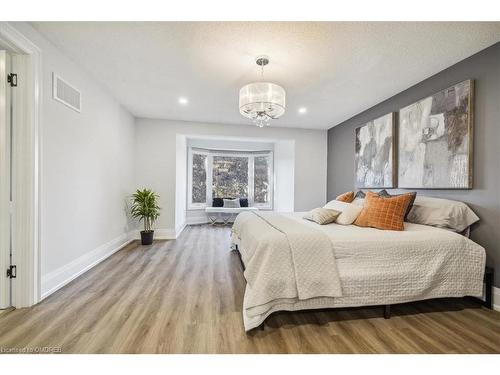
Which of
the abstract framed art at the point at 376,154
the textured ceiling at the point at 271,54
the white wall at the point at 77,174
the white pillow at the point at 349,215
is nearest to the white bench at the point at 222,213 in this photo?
the white wall at the point at 77,174

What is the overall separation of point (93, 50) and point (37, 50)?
1.45ft

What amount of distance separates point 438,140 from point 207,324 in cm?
303

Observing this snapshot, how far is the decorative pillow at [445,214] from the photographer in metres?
2.13

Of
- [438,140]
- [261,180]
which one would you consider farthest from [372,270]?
[261,180]

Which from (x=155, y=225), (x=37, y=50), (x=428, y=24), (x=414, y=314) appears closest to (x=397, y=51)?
(x=428, y=24)

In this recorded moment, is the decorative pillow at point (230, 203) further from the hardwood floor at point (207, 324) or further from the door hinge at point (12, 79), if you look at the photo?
the door hinge at point (12, 79)

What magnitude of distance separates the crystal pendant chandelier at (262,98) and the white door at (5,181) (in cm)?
206

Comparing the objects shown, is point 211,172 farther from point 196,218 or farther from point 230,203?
point 196,218

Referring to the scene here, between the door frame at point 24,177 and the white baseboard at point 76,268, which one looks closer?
the door frame at point 24,177

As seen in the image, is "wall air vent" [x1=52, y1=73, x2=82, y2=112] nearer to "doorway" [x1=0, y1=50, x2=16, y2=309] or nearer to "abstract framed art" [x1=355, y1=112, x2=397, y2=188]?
"doorway" [x1=0, y1=50, x2=16, y2=309]

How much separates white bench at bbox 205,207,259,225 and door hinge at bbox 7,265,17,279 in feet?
14.1

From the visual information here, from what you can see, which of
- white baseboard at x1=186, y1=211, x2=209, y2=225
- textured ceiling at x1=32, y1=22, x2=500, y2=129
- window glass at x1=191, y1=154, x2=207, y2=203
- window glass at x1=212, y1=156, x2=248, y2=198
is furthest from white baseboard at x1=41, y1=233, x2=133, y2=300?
window glass at x1=212, y1=156, x2=248, y2=198

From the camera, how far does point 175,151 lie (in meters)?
4.54

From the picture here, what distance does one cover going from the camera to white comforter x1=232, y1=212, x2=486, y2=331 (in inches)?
65.2
